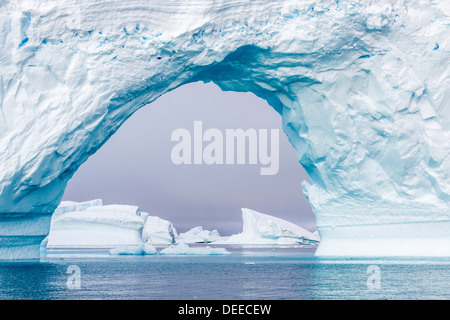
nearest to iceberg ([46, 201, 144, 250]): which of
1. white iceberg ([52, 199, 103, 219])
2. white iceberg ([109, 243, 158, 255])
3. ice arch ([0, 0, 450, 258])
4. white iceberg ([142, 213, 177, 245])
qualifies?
white iceberg ([52, 199, 103, 219])

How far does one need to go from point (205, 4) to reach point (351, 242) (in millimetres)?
6484

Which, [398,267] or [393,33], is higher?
[393,33]

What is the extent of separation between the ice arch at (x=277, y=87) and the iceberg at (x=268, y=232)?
16213mm

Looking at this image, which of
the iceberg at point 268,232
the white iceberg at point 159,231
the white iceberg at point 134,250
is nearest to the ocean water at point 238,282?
the white iceberg at point 134,250

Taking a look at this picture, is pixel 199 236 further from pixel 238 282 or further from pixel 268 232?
pixel 238 282

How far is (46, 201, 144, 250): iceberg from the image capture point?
25.0 metres

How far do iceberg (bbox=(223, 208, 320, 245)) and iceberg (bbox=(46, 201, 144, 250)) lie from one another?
8145 millimetres

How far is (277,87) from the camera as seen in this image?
13828mm

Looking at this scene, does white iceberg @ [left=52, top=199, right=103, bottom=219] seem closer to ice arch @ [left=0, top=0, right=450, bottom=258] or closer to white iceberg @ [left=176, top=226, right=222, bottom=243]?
ice arch @ [left=0, top=0, right=450, bottom=258]

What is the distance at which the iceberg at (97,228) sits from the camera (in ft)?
81.9

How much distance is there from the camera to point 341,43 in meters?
12.8
